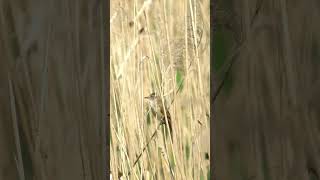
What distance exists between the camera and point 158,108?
1.34 m

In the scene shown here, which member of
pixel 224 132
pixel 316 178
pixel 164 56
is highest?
pixel 164 56

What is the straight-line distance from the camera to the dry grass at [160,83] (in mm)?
1325

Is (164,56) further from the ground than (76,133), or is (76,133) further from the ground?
(164,56)

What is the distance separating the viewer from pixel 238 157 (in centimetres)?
139

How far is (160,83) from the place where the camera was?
134 centimetres

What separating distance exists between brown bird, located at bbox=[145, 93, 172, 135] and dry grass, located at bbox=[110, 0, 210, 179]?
0.04 feet

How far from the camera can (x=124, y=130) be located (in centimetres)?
136

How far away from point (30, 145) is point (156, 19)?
0.38 m

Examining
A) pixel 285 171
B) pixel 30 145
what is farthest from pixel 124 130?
pixel 285 171

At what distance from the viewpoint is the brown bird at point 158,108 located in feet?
4.39

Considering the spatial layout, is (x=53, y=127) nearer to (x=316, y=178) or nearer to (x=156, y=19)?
(x=156, y=19)

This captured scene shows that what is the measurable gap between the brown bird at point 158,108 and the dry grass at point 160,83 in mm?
11

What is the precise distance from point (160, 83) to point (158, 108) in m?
0.05

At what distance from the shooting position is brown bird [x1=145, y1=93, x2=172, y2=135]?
134cm
